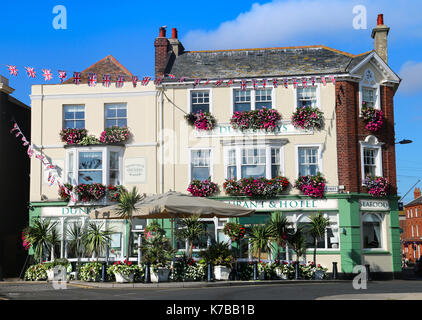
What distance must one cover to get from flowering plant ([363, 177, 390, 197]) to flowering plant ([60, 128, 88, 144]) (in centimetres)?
1315

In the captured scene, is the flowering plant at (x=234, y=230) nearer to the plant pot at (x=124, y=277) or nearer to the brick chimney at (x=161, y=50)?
the plant pot at (x=124, y=277)

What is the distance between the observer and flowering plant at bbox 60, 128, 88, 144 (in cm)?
2653

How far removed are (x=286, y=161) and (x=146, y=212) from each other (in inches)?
372

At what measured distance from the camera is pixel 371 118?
2614cm

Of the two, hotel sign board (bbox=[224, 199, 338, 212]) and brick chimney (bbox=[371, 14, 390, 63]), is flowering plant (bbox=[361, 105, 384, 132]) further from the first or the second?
hotel sign board (bbox=[224, 199, 338, 212])

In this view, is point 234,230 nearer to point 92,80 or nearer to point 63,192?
point 63,192

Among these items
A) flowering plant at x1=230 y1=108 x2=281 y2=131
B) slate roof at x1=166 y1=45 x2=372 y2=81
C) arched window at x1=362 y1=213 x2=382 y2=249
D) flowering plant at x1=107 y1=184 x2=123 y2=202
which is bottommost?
arched window at x1=362 y1=213 x2=382 y2=249

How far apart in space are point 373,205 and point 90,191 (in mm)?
12821

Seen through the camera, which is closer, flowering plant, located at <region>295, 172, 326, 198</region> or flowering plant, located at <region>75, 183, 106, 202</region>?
flowering plant, located at <region>295, 172, 326, 198</region>

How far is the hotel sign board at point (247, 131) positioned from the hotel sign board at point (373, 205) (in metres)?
3.93

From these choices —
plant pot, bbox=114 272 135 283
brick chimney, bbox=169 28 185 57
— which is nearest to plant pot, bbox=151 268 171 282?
plant pot, bbox=114 272 135 283

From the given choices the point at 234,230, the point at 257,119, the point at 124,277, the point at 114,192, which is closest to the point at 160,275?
the point at 124,277

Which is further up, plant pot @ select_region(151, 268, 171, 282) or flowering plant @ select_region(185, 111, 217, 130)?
flowering plant @ select_region(185, 111, 217, 130)

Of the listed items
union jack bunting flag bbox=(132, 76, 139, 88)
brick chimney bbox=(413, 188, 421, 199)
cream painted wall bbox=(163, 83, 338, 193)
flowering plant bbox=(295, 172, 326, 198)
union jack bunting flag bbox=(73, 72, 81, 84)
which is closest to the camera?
union jack bunting flag bbox=(73, 72, 81, 84)
